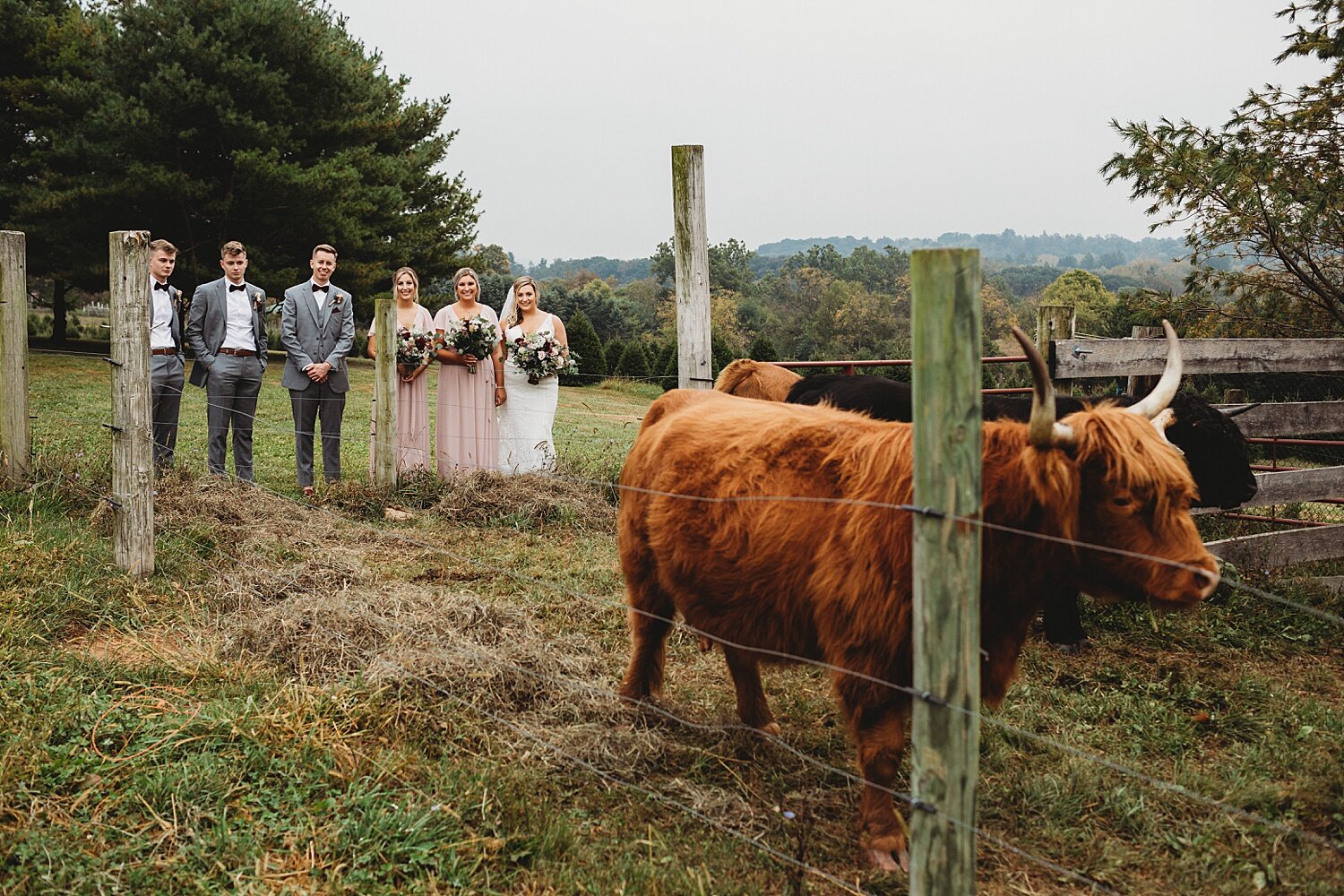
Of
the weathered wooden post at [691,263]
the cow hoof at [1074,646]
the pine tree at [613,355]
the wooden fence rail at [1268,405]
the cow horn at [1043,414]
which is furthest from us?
the pine tree at [613,355]

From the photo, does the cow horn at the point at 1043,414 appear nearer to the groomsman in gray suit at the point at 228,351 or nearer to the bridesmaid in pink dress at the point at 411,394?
the bridesmaid in pink dress at the point at 411,394

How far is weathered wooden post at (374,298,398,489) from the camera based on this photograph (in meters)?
8.30

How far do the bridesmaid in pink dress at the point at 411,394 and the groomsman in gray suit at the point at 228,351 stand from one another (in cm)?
113

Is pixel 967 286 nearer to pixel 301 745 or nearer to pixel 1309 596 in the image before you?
pixel 301 745

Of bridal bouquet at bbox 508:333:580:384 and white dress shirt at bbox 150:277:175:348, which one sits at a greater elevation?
white dress shirt at bbox 150:277:175:348

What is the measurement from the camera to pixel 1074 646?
17.6 ft

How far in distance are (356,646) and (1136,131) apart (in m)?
13.7

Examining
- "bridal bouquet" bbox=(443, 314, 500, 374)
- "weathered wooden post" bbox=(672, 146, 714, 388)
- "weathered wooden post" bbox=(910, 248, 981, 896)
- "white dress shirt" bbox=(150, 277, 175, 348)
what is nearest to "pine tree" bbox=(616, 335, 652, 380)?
"bridal bouquet" bbox=(443, 314, 500, 374)

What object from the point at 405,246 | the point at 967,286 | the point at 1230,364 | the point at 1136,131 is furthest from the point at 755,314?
the point at 967,286

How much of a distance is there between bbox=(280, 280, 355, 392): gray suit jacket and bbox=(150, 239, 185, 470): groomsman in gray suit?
90cm

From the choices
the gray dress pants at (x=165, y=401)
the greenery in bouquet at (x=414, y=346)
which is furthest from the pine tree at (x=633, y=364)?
the gray dress pants at (x=165, y=401)

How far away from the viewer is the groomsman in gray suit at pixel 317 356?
8336mm

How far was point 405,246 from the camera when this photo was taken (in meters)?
27.1

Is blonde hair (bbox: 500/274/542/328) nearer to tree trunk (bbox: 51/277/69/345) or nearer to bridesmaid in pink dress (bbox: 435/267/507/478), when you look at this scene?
bridesmaid in pink dress (bbox: 435/267/507/478)
